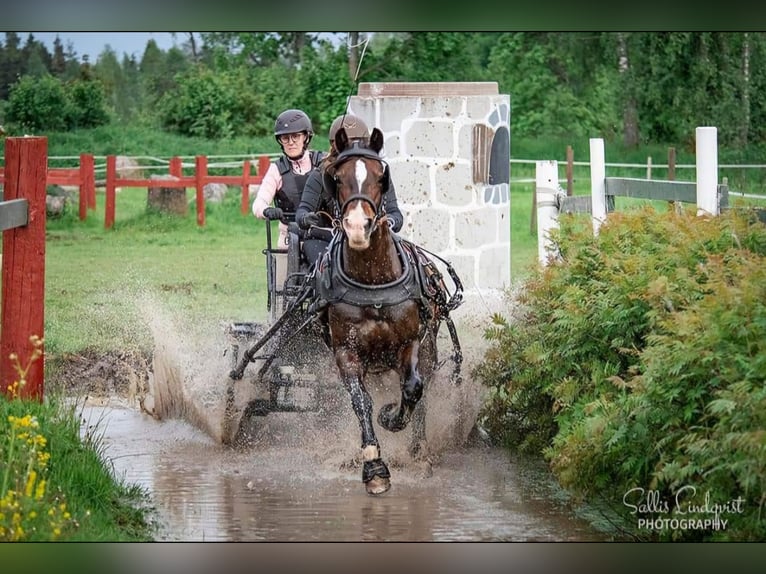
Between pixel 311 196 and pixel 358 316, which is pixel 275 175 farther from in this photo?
pixel 358 316

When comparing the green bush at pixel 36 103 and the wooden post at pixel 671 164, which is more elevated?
the green bush at pixel 36 103

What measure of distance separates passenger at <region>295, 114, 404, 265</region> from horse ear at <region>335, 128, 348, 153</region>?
4cm

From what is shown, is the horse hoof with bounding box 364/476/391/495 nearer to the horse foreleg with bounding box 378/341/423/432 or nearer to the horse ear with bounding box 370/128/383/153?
the horse foreleg with bounding box 378/341/423/432

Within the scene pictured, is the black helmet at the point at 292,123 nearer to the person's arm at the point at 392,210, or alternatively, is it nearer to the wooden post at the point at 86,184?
the person's arm at the point at 392,210

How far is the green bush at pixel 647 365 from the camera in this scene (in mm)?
5480

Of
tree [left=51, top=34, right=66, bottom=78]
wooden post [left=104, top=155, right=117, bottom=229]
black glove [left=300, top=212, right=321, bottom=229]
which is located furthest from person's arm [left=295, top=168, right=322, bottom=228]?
wooden post [left=104, top=155, right=117, bottom=229]

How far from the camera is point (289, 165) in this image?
8086 mm

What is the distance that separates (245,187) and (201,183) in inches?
21.1

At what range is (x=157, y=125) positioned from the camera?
14977mm

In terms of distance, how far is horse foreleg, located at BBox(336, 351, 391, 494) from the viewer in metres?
6.66

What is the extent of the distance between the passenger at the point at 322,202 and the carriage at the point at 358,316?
0.27 feet

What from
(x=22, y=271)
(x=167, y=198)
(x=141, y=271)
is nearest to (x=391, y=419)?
(x=22, y=271)

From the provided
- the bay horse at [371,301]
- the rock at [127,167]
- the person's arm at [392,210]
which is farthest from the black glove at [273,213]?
the rock at [127,167]
